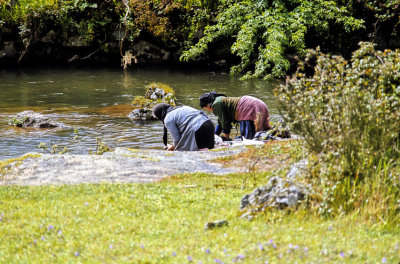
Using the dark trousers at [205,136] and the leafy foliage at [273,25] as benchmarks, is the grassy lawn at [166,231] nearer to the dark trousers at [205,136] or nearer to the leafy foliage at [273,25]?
the dark trousers at [205,136]

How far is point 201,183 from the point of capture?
25.4 ft

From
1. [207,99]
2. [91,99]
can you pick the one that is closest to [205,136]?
[207,99]

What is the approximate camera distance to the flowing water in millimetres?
14406

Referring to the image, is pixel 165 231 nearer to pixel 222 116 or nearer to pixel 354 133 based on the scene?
pixel 354 133

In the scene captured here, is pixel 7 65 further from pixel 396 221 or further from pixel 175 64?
pixel 396 221

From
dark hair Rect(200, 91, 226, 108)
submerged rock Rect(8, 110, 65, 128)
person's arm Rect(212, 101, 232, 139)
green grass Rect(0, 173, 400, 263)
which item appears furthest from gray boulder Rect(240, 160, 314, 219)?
submerged rock Rect(8, 110, 65, 128)

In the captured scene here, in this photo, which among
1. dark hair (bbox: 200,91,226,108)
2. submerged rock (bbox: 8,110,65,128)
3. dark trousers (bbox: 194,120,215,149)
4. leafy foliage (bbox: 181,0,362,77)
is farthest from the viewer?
leafy foliage (bbox: 181,0,362,77)

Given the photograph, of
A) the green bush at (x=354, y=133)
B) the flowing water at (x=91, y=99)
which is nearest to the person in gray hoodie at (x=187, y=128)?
the flowing water at (x=91, y=99)

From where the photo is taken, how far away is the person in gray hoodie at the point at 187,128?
37.7 ft

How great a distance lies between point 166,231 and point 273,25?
18.5 m

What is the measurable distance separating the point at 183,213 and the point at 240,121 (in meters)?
6.71

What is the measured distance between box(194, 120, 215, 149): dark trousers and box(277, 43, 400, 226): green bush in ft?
16.9

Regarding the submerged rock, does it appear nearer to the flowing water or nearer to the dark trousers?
the flowing water

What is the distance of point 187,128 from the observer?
1156 centimetres
